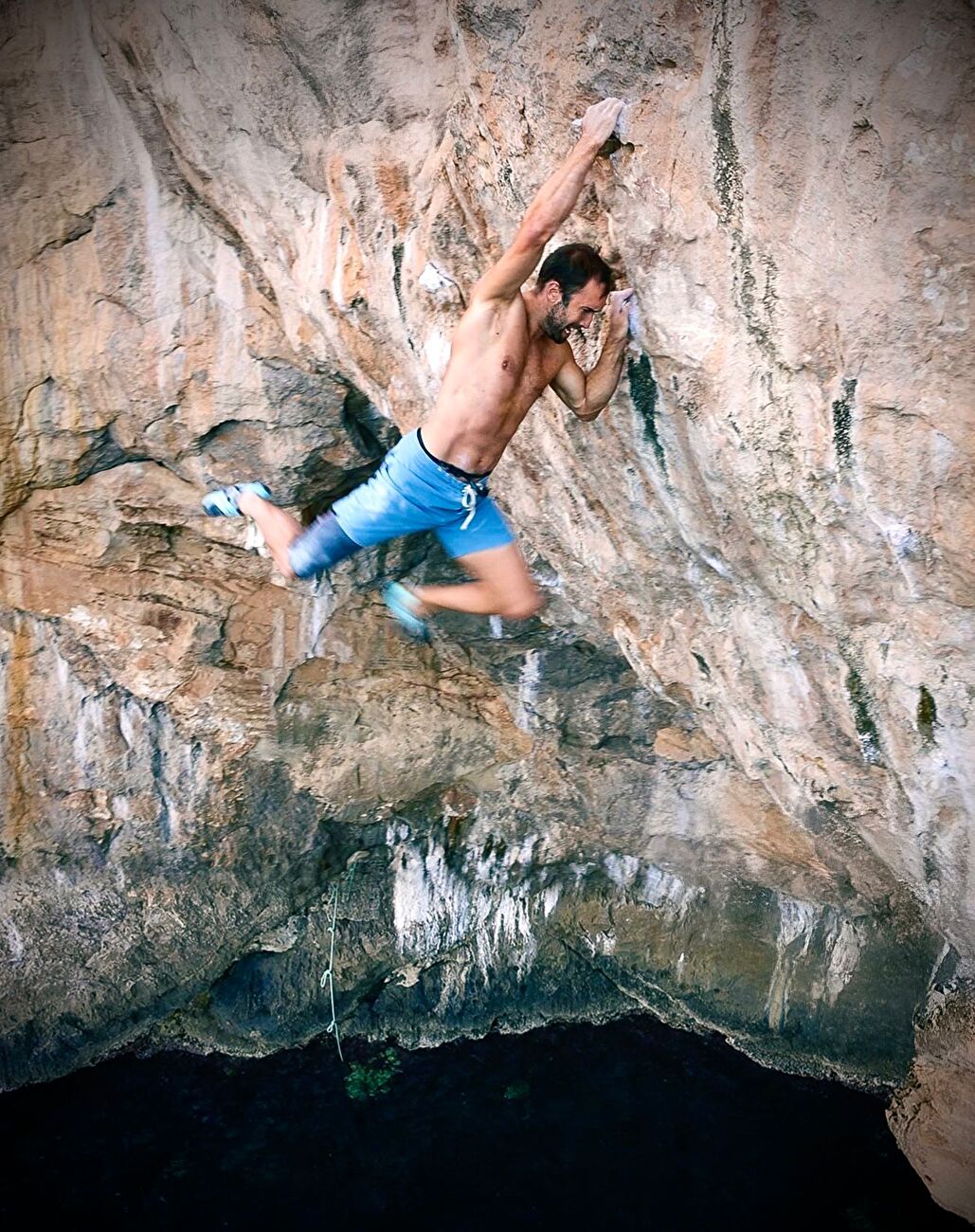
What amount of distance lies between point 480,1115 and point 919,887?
2.97 metres

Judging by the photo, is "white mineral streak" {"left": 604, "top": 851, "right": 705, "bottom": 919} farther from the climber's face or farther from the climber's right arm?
the climber's right arm

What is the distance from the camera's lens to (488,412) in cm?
413

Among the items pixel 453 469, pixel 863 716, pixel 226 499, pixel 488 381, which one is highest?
pixel 488 381

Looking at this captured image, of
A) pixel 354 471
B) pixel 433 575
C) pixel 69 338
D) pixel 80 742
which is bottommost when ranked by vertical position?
pixel 80 742

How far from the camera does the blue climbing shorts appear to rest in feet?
14.0

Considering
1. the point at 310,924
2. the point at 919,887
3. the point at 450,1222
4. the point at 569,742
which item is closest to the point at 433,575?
the point at 569,742

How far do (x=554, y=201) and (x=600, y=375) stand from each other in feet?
2.85

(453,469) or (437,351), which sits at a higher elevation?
(437,351)

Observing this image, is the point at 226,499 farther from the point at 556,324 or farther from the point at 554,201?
the point at 554,201

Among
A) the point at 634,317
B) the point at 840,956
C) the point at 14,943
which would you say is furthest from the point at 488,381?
the point at 14,943

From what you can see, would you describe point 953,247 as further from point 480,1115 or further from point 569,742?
point 480,1115

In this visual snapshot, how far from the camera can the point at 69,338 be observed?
5.60 meters

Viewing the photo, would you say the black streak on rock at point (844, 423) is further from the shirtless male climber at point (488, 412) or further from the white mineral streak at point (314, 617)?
the white mineral streak at point (314, 617)

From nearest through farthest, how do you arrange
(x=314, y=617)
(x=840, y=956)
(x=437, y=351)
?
(x=437, y=351)
(x=314, y=617)
(x=840, y=956)
